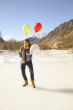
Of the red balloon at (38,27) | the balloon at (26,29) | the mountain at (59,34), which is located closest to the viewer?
the balloon at (26,29)

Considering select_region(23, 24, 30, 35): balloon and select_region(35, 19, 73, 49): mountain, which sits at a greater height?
select_region(35, 19, 73, 49): mountain

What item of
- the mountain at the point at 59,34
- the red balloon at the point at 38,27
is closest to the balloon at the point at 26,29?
the red balloon at the point at 38,27

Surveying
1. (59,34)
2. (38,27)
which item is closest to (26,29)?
(38,27)

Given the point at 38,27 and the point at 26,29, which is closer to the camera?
the point at 26,29

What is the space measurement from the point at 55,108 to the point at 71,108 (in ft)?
0.93

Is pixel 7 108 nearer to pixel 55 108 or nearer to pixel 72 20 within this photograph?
pixel 55 108

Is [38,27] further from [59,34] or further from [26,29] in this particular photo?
[59,34]

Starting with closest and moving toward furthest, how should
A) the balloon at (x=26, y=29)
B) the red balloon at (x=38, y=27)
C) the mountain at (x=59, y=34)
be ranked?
1. the balloon at (x=26, y=29)
2. the red balloon at (x=38, y=27)
3. the mountain at (x=59, y=34)

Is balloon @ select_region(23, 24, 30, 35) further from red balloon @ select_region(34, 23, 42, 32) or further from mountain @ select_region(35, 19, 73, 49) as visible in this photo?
mountain @ select_region(35, 19, 73, 49)

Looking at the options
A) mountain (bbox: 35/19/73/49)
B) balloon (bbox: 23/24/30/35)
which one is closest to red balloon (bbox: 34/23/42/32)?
balloon (bbox: 23/24/30/35)

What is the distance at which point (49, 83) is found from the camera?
6.07 meters

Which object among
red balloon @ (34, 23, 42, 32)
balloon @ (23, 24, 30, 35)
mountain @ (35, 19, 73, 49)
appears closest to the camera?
balloon @ (23, 24, 30, 35)

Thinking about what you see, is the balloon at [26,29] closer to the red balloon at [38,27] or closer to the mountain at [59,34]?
the red balloon at [38,27]

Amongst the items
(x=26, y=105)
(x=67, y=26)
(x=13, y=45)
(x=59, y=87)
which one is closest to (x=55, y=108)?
(x=26, y=105)
